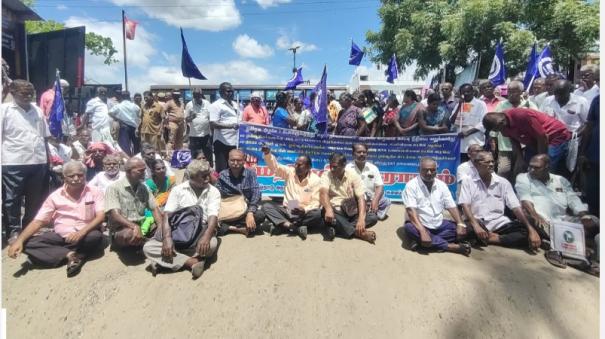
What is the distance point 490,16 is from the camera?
14.1m

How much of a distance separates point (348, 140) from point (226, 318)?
339 cm

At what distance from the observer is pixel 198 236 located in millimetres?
3889

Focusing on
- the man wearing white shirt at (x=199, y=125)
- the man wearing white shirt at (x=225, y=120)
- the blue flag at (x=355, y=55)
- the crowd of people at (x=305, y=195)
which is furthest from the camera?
the blue flag at (x=355, y=55)

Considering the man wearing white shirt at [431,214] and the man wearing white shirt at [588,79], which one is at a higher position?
the man wearing white shirt at [588,79]

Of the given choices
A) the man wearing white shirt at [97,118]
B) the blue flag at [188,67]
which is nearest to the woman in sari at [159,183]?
the blue flag at [188,67]

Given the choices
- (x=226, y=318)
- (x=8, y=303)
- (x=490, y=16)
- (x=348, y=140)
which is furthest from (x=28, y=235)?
(x=490, y=16)

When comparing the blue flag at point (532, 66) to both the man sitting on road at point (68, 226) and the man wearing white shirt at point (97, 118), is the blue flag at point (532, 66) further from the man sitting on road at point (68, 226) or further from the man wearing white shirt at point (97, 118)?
the man wearing white shirt at point (97, 118)

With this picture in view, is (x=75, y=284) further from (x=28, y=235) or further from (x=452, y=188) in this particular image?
(x=452, y=188)

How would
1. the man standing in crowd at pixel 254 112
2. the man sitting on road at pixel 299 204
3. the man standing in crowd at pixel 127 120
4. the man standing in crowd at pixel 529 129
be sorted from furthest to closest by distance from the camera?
the man standing in crowd at pixel 127 120
the man standing in crowd at pixel 254 112
the man sitting on road at pixel 299 204
the man standing in crowd at pixel 529 129

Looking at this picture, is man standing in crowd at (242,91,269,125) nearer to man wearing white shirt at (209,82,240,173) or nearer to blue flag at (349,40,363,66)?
man wearing white shirt at (209,82,240,173)

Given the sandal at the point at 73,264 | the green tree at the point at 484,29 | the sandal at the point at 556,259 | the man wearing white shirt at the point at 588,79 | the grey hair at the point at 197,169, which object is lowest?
the sandal at the point at 73,264

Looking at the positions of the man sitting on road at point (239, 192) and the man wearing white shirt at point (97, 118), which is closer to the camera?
the man sitting on road at point (239, 192)

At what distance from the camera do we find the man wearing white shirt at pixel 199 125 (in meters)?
7.05

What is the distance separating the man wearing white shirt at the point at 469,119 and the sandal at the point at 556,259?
196cm
